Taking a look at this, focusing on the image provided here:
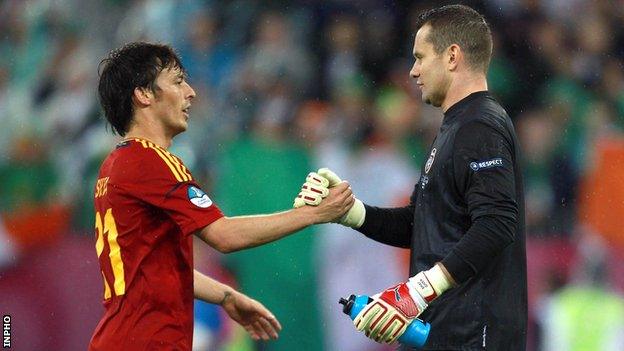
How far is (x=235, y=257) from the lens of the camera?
6.35m

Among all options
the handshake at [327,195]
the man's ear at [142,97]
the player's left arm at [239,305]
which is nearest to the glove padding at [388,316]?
the handshake at [327,195]

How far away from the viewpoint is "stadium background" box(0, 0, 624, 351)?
6.36m

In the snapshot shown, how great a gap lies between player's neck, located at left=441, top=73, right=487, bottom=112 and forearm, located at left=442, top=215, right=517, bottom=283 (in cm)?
56

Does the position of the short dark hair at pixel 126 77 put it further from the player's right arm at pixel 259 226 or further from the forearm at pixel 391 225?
the forearm at pixel 391 225

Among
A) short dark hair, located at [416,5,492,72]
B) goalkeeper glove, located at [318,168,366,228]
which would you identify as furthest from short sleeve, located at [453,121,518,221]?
goalkeeper glove, located at [318,168,366,228]

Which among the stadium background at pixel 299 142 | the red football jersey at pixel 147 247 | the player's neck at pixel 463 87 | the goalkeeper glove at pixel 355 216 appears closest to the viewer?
the red football jersey at pixel 147 247

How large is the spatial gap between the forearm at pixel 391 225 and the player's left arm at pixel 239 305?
20.7 inches

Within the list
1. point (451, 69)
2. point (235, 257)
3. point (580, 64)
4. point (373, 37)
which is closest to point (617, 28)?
point (580, 64)

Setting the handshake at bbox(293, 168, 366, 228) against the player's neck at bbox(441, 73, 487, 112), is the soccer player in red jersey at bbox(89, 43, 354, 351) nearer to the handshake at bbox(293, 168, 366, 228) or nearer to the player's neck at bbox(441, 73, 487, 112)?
the handshake at bbox(293, 168, 366, 228)

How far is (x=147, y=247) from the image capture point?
11.1ft

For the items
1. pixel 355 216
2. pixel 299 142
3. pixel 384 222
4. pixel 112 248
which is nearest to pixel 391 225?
pixel 384 222

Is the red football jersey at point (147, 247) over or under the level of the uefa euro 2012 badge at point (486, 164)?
under

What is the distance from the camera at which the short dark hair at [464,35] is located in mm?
3666

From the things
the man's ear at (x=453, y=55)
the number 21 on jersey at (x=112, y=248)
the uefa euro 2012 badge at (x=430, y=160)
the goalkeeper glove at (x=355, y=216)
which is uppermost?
the man's ear at (x=453, y=55)
